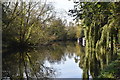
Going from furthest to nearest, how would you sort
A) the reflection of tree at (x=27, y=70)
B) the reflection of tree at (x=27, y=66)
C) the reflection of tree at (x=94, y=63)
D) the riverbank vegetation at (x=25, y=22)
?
the riverbank vegetation at (x=25, y=22)
the reflection of tree at (x=27, y=66)
the reflection of tree at (x=94, y=63)
the reflection of tree at (x=27, y=70)

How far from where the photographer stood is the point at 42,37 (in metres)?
22.6

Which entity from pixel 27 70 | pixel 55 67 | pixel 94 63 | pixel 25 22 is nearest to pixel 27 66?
pixel 27 70

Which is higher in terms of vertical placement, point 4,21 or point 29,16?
point 29,16

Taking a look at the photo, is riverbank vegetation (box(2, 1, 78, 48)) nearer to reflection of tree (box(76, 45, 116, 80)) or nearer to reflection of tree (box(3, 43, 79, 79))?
reflection of tree (box(3, 43, 79, 79))

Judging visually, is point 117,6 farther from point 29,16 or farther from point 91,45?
point 29,16

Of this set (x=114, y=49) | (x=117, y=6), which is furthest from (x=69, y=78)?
(x=114, y=49)

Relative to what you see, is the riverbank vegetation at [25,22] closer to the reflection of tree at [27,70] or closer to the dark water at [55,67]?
the dark water at [55,67]

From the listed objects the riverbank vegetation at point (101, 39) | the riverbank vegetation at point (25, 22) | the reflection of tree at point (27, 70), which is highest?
the riverbank vegetation at point (25, 22)

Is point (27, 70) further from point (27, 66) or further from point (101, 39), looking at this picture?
point (101, 39)

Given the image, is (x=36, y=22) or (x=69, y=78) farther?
(x=36, y=22)

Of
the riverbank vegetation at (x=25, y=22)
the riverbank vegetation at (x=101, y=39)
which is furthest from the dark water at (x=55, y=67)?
the riverbank vegetation at (x=25, y=22)

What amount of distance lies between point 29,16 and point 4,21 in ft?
17.7

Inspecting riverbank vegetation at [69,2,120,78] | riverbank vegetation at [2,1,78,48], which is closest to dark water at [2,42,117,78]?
riverbank vegetation at [69,2,120,78]

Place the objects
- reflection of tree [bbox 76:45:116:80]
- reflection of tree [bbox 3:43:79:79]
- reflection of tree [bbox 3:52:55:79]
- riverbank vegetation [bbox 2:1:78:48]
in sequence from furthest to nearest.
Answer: riverbank vegetation [bbox 2:1:78:48], reflection of tree [bbox 3:43:79:79], reflection of tree [bbox 76:45:116:80], reflection of tree [bbox 3:52:55:79]
